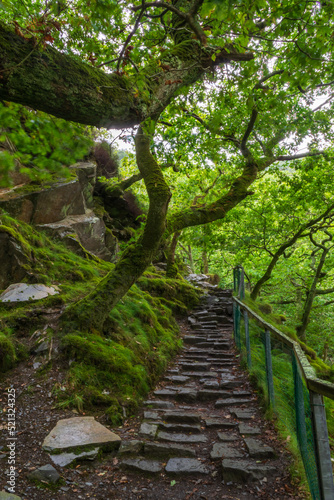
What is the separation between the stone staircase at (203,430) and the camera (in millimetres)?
3094

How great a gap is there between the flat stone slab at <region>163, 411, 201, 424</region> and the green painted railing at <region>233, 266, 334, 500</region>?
1.07m

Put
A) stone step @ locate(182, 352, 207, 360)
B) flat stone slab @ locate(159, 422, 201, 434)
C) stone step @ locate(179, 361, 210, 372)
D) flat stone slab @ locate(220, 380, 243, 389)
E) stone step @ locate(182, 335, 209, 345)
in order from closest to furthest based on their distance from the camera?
flat stone slab @ locate(159, 422, 201, 434), flat stone slab @ locate(220, 380, 243, 389), stone step @ locate(179, 361, 210, 372), stone step @ locate(182, 352, 207, 360), stone step @ locate(182, 335, 209, 345)

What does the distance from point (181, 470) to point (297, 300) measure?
16.9 meters

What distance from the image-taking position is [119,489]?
2871mm

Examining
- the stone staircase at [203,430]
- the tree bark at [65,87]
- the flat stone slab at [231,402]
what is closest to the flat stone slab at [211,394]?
the stone staircase at [203,430]

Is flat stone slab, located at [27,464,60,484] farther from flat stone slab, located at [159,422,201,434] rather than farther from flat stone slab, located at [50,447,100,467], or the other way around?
flat stone slab, located at [159,422,201,434]

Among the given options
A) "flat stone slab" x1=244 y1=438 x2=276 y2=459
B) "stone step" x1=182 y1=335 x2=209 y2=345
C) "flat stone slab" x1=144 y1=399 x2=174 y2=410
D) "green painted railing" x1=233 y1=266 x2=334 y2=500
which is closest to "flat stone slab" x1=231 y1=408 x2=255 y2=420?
"green painted railing" x1=233 y1=266 x2=334 y2=500

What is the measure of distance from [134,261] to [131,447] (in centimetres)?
319

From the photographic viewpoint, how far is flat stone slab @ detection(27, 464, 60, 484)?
278 centimetres

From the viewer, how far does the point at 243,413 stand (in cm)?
428

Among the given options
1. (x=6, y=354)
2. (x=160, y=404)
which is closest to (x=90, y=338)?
(x=6, y=354)

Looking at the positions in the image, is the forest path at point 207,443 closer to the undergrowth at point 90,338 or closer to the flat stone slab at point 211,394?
the flat stone slab at point 211,394

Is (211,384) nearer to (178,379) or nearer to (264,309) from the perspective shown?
(178,379)

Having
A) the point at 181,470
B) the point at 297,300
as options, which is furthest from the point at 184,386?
the point at 297,300
